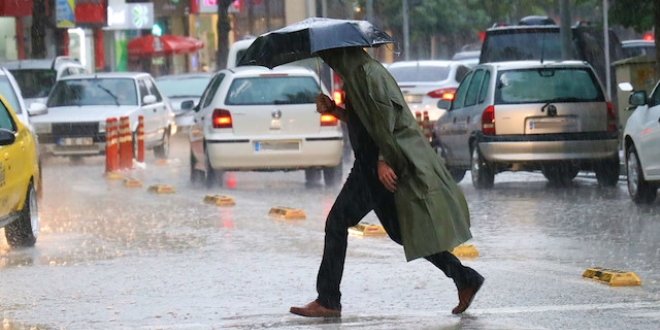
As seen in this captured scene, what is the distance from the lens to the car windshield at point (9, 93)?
16.3 m

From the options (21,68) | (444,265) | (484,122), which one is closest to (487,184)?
(484,122)

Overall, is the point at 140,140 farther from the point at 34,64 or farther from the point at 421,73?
the point at 421,73

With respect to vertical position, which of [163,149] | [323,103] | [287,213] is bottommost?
[163,149]

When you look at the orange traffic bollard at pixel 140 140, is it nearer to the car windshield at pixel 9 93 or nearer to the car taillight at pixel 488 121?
the car windshield at pixel 9 93

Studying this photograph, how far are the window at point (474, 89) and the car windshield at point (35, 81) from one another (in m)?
10.8

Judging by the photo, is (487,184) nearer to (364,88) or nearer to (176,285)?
(176,285)

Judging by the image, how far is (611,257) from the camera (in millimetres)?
11203

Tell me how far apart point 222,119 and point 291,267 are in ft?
26.1

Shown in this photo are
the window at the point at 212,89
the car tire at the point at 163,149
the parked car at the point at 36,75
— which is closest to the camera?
the window at the point at 212,89

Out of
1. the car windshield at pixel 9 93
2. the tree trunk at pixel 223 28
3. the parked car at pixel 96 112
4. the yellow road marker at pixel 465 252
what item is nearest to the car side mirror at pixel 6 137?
the yellow road marker at pixel 465 252

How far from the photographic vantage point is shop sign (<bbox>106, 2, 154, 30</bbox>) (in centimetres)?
5228

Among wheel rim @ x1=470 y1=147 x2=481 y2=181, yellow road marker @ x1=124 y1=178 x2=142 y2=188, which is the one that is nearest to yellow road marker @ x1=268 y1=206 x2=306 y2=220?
wheel rim @ x1=470 y1=147 x2=481 y2=181

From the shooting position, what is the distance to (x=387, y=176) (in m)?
7.89

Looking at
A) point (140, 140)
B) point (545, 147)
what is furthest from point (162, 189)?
point (140, 140)
